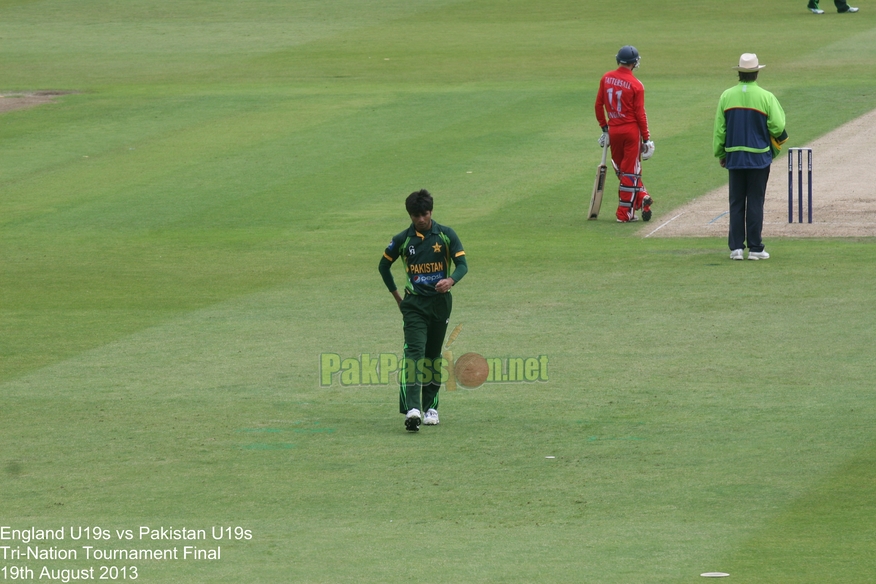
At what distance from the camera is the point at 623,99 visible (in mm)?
18781

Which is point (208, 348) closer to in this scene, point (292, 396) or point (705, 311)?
point (292, 396)

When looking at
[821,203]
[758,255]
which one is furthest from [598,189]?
[758,255]

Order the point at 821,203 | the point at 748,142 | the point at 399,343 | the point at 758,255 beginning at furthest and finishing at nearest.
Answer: the point at 821,203
the point at 758,255
the point at 748,142
the point at 399,343

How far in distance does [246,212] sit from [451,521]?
518 inches

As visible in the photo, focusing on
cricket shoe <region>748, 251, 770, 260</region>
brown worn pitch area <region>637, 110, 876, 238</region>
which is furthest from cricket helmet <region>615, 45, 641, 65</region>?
cricket shoe <region>748, 251, 770, 260</region>

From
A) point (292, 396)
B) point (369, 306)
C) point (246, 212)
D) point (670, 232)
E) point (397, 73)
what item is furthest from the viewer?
point (397, 73)

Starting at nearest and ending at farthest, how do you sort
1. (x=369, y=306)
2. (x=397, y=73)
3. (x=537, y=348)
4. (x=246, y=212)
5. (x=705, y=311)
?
(x=537, y=348) → (x=705, y=311) → (x=369, y=306) → (x=246, y=212) → (x=397, y=73)

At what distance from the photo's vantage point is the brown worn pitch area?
18.5 metres

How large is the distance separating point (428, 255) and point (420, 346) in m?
0.63

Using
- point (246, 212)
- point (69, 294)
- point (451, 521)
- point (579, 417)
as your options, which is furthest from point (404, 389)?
point (246, 212)

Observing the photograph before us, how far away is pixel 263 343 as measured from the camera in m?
13.2

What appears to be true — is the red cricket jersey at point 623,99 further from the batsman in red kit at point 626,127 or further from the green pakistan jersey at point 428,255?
the green pakistan jersey at point 428,255

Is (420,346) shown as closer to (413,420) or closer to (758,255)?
(413,420)

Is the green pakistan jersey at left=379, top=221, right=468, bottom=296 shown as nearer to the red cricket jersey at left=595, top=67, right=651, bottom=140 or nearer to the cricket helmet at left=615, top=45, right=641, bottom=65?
the red cricket jersey at left=595, top=67, right=651, bottom=140
